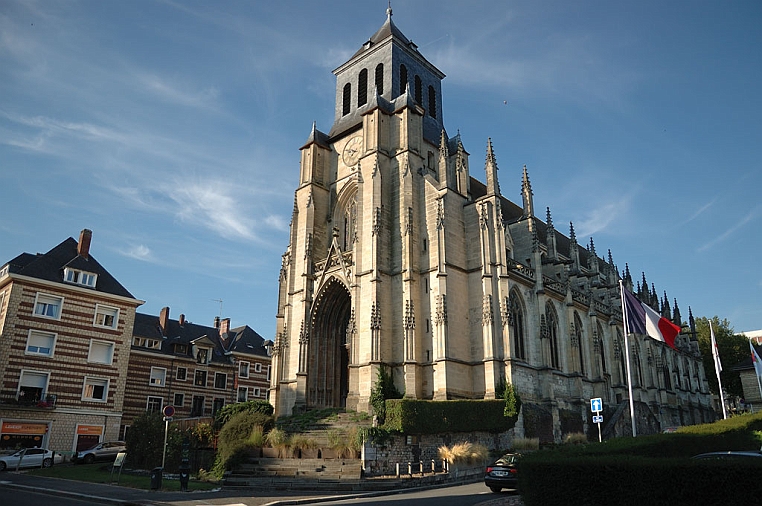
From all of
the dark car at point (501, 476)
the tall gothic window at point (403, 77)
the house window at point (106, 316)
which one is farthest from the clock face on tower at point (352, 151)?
the dark car at point (501, 476)

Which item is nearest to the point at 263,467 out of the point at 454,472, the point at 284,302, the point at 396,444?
the point at 396,444

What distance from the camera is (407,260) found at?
2930cm

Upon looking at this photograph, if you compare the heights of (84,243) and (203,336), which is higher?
(84,243)

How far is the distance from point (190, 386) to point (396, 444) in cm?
2378

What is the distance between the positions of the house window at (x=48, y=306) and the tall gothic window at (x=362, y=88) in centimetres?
2211

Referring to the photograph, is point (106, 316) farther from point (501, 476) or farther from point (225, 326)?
point (501, 476)

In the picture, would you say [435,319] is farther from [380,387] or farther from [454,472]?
[454,472]

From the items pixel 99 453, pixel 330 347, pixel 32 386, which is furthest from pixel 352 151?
pixel 32 386

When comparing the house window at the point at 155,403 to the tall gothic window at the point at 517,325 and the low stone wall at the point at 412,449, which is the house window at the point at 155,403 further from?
the tall gothic window at the point at 517,325

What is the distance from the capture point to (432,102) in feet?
131

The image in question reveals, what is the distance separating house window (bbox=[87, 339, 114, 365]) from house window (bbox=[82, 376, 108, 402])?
1.08 m

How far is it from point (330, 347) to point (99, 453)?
13.2 m

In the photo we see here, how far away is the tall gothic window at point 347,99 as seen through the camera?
3875 cm

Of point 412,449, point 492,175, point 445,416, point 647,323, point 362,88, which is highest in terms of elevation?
point 362,88
